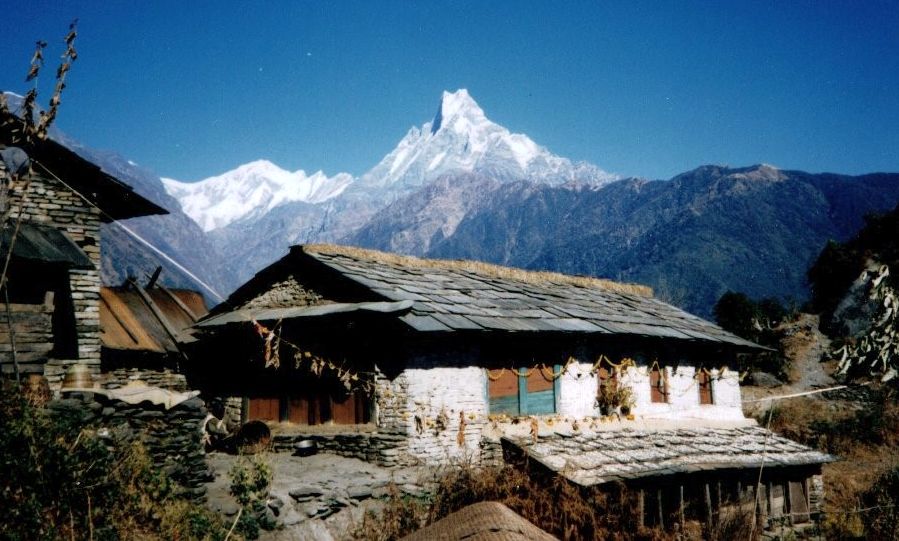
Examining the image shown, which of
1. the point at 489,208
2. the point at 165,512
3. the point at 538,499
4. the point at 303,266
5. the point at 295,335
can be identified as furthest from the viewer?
the point at 489,208

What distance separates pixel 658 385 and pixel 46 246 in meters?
16.1

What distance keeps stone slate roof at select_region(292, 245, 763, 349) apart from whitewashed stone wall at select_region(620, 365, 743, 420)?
112cm

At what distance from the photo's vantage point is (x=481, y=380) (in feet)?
38.1

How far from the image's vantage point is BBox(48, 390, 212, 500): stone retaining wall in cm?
737

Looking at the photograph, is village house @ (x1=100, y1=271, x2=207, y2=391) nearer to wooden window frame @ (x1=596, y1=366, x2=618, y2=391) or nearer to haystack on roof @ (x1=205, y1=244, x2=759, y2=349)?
haystack on roof @ (x1=205, y1=244, x2=759, y2=349)

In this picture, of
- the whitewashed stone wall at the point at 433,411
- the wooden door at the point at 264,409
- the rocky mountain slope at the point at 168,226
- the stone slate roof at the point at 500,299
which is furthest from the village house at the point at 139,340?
the rocky mountain slope at the point at 168,226

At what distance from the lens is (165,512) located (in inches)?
274

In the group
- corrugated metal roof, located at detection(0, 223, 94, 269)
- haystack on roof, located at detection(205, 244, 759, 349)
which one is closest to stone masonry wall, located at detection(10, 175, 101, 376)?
corrugated metal roof, located at detection(0, 223, 94, 269)

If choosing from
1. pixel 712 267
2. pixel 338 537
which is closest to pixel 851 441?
pixel 338 537

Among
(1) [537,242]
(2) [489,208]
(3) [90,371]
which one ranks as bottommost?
(3) [90,371]

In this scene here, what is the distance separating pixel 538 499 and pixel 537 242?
136 m

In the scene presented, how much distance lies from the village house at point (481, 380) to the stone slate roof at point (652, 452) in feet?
0.18

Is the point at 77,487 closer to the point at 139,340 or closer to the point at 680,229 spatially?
the point at 139,340

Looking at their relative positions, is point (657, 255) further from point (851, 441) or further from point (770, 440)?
point (770, 440)
